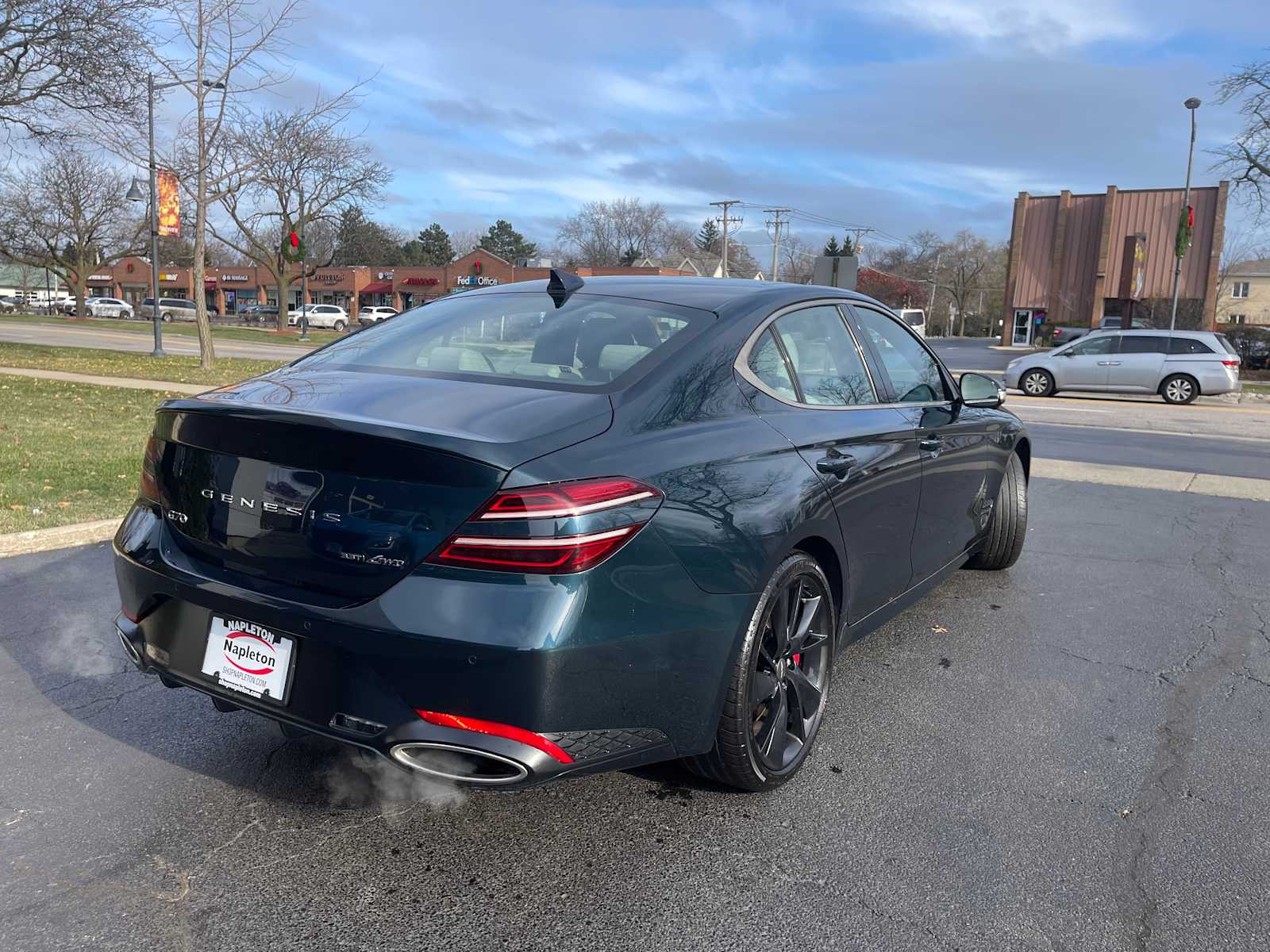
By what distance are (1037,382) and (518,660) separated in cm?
2234

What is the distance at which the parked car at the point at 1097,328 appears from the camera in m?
46.1

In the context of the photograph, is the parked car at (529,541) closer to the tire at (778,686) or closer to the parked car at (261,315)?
the tire at (778,686)

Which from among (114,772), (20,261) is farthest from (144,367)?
(20,261)

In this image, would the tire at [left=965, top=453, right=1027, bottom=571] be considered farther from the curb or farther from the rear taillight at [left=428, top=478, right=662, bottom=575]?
the curb

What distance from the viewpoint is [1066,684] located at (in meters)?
4.09

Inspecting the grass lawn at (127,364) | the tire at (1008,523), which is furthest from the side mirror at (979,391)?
the grass lawn at (127,364)

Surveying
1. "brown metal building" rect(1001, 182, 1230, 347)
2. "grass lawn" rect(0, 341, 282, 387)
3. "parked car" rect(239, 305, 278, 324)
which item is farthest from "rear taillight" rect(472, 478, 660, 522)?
"parked car" rect(239, 305, 278, 324)

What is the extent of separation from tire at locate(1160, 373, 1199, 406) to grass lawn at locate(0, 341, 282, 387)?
59.9 feet

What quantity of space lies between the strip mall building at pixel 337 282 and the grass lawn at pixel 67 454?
175 ft

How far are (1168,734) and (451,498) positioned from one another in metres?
2.90

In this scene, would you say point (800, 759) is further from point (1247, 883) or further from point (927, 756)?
point (1247, 883)

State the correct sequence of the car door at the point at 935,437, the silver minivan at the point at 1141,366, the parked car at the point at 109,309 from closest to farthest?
the car door at the point at 935,437
the silver minivan at the point at 1141,366
the parked car at the point at 109,309

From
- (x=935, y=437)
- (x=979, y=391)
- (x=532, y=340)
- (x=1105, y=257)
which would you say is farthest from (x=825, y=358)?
(x=1105, y=257)

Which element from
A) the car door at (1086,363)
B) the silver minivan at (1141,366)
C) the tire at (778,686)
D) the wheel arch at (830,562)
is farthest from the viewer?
the car door at (1086,363)
